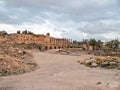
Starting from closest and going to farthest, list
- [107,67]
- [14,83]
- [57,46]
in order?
1. [14,83]
2. [107,67]
3. [57,46]

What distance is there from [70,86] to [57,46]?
114m

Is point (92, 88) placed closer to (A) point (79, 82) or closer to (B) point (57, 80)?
(A) point (79, 82)

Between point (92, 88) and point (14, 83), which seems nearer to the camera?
point (92, 88)

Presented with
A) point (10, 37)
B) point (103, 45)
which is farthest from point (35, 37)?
point (103, 45)

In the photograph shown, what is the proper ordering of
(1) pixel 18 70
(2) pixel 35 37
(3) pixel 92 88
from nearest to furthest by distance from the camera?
(3) pixel 92 88
(1) pixel 18 70
(2) pixel 35 37

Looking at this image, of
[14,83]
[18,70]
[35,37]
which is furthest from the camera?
[35,37]

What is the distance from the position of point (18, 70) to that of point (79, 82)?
31.3 feet

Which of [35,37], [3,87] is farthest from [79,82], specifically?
[35,37]

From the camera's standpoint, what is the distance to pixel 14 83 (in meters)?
21.5

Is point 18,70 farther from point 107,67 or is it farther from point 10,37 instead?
point 10,37

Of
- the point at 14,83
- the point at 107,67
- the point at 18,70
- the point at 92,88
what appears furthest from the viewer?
the point at 107,67

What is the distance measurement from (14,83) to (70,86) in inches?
191

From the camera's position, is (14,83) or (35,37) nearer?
(14,83)

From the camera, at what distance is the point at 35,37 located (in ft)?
470
